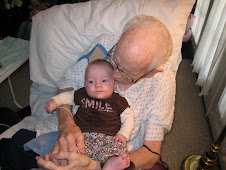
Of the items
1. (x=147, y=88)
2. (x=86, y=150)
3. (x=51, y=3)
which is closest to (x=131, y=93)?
(x=147, y=88)

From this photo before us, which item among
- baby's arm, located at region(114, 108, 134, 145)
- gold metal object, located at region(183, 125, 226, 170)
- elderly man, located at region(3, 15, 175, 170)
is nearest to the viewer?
elderly man, located at region(3, 15, 175, 170)

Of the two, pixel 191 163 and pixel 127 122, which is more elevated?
pixel 127 122

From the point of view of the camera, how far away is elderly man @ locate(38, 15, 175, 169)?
100 cm

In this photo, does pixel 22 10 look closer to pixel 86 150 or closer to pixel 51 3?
pixel 51 3

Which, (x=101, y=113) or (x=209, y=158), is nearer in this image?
(x=101, y=113)

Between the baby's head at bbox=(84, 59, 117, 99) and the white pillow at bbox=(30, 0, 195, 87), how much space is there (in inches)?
12.8

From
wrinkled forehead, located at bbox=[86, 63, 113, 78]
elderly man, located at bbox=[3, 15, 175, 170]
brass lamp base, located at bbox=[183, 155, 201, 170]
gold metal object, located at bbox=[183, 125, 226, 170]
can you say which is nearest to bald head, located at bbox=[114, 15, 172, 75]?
elderly man, located at bbox=[3, 15, 175, 170]

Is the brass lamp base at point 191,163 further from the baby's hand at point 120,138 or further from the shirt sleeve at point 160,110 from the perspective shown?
the baby's hand at point 120,138

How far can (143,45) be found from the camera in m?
0.99

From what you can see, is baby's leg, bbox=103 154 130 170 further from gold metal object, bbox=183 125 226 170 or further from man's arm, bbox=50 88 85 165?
gold metal object, bbox=183 125 226 170

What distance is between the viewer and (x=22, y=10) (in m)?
3.36

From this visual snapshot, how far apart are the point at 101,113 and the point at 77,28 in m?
0.65

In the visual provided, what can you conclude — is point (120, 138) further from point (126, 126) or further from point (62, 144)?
point (62, 144)

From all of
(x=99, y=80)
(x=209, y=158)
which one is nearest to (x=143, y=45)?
(x=99, y=80)
